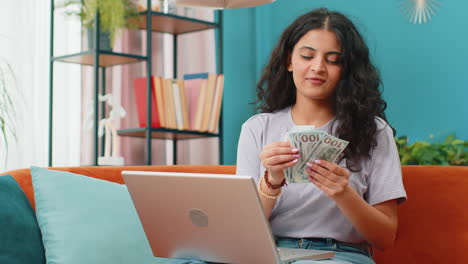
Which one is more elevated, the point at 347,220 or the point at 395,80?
the point at 395,80

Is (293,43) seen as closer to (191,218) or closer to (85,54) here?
(191,218)

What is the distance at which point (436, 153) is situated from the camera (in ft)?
10.7

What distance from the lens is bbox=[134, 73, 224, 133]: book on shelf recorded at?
348cm

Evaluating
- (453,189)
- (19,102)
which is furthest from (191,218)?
(19,102)

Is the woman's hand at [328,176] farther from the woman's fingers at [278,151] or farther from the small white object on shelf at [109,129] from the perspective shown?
the small white object on shelf at [109,129]

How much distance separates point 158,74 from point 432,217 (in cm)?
242

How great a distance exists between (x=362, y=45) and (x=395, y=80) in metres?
2.16

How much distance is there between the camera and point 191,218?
138 cm

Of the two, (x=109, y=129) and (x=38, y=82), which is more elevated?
(x=38, y=82)

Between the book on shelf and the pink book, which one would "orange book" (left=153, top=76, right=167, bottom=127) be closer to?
the book on shelf

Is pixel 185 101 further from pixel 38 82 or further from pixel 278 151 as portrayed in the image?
pixel 278 151

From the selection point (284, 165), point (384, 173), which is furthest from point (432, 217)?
point (284, 165)

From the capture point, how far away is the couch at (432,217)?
1.98 metres

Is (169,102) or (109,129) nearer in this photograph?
(109,129)
